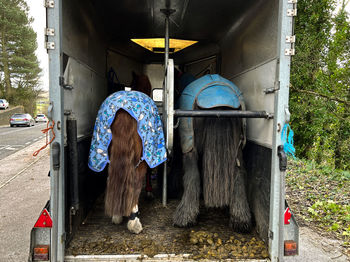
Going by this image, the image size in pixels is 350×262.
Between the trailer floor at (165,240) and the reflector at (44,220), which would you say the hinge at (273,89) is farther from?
the reflector at (44,220)

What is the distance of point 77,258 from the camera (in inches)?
66.5

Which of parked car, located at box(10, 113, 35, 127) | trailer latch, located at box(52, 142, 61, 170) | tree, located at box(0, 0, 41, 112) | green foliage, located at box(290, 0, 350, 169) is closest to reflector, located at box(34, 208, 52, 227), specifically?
trailer latch, located at box(52, 142, 61, 170)

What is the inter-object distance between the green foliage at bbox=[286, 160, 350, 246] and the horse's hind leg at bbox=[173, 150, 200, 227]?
70.6 inches

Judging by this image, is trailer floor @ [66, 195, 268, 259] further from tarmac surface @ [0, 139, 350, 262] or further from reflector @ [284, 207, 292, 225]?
tarmac surface @ [0, 139, 350, 262]

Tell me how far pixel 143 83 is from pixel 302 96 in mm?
4808

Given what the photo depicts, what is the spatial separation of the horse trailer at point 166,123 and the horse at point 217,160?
0.12 m

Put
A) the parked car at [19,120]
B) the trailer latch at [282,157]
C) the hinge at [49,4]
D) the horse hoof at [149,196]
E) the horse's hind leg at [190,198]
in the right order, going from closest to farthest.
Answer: the hinge at [49,4], the trailer latch at [282,157], the horse's hind leg at [190,198], the horse hoof at [149,196], the parked car at [19,120]

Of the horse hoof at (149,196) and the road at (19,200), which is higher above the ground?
the horse hoof at (149,196)

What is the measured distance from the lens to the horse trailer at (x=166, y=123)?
1.62 meters

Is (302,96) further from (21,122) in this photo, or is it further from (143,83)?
(21,122)

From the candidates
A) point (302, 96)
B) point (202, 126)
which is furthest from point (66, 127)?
point (302, 96)

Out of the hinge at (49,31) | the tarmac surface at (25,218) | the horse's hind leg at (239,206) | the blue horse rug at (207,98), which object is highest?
the hinge at (49,31)

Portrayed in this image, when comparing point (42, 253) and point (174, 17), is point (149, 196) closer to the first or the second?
point (42, 253)

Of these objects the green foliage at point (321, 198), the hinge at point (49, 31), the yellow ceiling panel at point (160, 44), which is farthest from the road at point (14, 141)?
the green foliage at point (321, 198)
